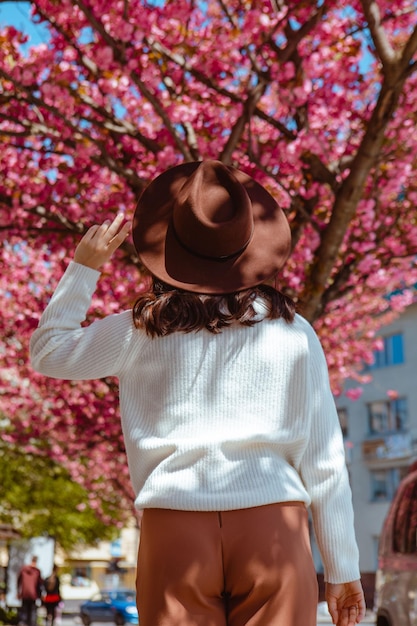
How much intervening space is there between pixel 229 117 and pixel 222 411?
6940 millimetres

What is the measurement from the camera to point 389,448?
127 ft

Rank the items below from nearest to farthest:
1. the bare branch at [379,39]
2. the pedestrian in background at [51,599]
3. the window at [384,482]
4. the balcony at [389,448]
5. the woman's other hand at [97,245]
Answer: the woman's other hand at [97,245] < the bare branch at [379,39] < the pedestrian in background at [51,599] < the balcony at [389,448] < the window at [384,482]

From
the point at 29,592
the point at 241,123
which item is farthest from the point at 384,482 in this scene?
the point at 241,123

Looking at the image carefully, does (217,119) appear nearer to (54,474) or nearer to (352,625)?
(352,625)

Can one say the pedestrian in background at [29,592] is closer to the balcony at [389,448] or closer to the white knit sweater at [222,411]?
the white knit sweater at [222,411]

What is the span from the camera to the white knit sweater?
91.3 inches

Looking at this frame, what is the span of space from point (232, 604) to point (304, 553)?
206mm

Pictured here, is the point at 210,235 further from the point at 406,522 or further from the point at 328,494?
the point at 406,522

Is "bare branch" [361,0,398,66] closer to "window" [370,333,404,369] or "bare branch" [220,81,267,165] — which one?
"bare branch" [220,81,267,165]

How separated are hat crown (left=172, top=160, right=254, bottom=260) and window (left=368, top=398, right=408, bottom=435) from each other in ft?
121

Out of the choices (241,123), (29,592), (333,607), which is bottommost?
(29,592)

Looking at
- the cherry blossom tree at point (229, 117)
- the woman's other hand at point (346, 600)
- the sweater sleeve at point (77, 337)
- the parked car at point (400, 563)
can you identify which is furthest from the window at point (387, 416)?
the sweater sleeve at point (77, 337)

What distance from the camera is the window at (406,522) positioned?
669cm

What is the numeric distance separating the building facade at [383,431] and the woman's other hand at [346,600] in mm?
35941
